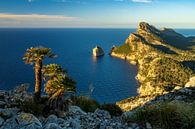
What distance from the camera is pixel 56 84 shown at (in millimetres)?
22109

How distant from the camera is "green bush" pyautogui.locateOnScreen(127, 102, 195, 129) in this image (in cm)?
1571

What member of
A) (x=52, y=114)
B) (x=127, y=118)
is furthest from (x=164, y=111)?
(x=52, y=114)

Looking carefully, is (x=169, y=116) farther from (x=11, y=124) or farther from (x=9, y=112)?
(x=9, y=112)

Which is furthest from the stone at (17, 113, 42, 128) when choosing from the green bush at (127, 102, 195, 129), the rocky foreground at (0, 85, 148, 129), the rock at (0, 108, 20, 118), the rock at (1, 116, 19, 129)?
the green bush at (127, 102, 195, 129)

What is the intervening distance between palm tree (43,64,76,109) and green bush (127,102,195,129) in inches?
187

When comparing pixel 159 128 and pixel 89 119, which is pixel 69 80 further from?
pixel 159 128

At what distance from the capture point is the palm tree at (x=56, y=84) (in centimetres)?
1923

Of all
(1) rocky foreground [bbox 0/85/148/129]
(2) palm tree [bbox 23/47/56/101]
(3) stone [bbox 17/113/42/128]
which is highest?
(2) palm tree [bbox 23/47/56/101]

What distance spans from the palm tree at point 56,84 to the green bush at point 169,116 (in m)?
4.75

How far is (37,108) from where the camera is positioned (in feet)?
60.5

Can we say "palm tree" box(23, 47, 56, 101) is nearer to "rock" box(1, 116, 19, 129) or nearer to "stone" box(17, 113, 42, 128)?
"rock" box(1, 116, 19, 129)

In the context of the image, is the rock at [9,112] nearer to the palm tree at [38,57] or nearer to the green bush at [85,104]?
the palm tree at [38,57]

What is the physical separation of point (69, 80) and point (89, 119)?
5.57 meters

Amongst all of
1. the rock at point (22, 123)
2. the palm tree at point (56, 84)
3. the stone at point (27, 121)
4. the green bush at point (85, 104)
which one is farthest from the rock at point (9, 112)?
the green bush at point (85, 104)
